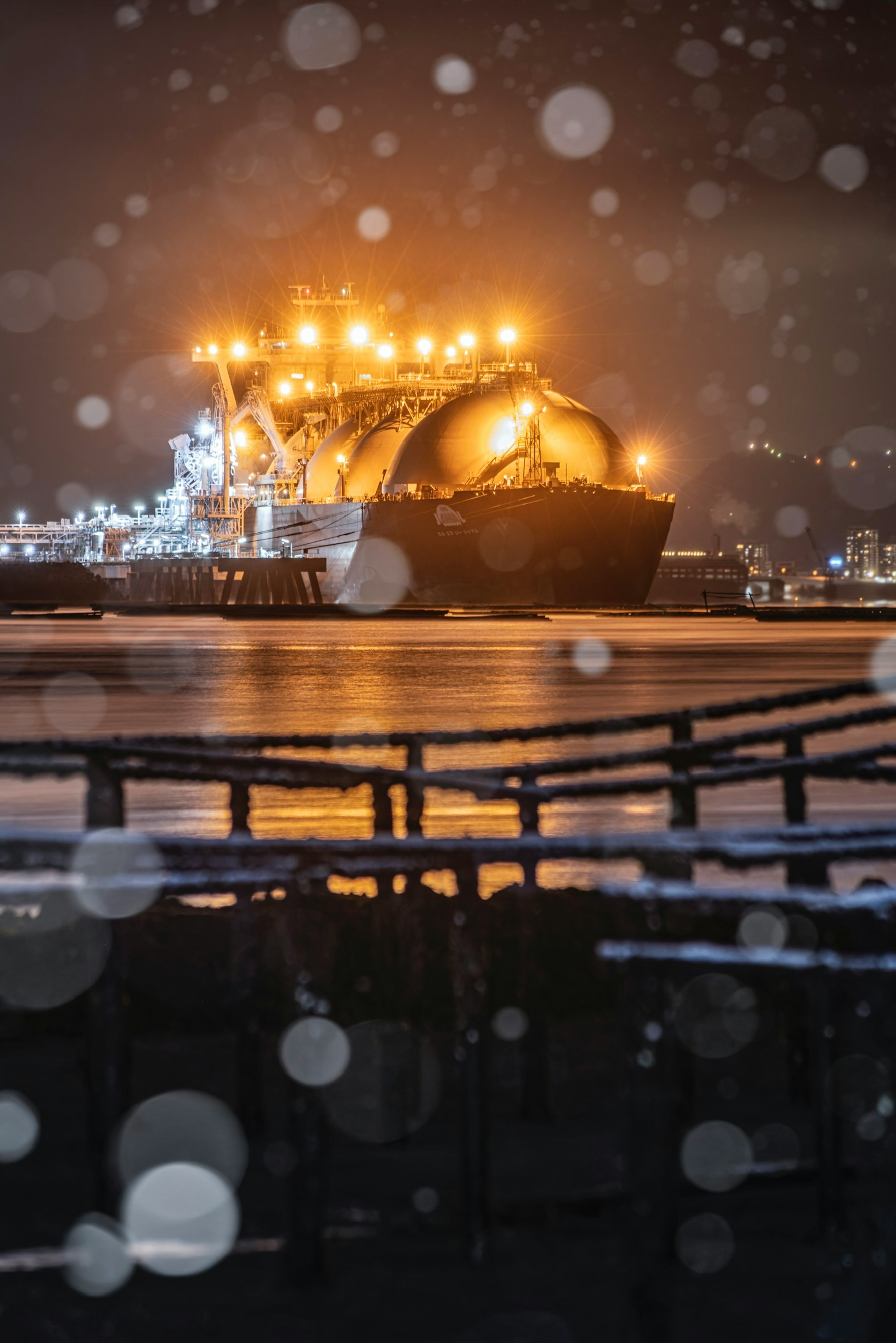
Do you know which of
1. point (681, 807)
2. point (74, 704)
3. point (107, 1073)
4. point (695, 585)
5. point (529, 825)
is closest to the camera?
point (107, 1073)

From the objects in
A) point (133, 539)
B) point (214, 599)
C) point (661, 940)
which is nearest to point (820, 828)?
point (661, 940)

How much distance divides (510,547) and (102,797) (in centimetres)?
6654

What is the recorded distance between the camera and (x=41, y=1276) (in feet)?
12.8

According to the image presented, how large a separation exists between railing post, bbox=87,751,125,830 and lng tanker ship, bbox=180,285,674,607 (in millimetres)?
65610

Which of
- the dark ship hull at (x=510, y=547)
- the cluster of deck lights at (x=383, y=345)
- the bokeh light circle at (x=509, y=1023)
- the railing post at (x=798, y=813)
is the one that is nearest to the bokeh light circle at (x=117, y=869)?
the bokeh light circle at (x=509, y=1023)

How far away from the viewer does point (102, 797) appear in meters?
4.91

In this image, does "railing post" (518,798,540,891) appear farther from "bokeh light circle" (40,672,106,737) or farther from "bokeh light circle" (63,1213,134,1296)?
"bokeh light circle" (40,672,106,737)

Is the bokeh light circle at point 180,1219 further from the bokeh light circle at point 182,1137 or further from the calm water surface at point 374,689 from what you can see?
the calm water surface at point 374,689

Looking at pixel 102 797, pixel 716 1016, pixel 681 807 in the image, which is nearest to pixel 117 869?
pixel 102 797

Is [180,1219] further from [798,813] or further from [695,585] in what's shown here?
[695,585]

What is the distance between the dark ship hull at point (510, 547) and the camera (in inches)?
2773

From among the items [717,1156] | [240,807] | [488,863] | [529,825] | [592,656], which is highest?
[592,656]

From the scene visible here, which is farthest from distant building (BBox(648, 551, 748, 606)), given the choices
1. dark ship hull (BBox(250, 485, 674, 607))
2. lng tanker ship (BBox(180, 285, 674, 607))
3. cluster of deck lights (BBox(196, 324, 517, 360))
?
dark ship hull (BBox(250, 485, 674, 607))

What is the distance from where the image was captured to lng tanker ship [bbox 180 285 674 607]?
7169cm
